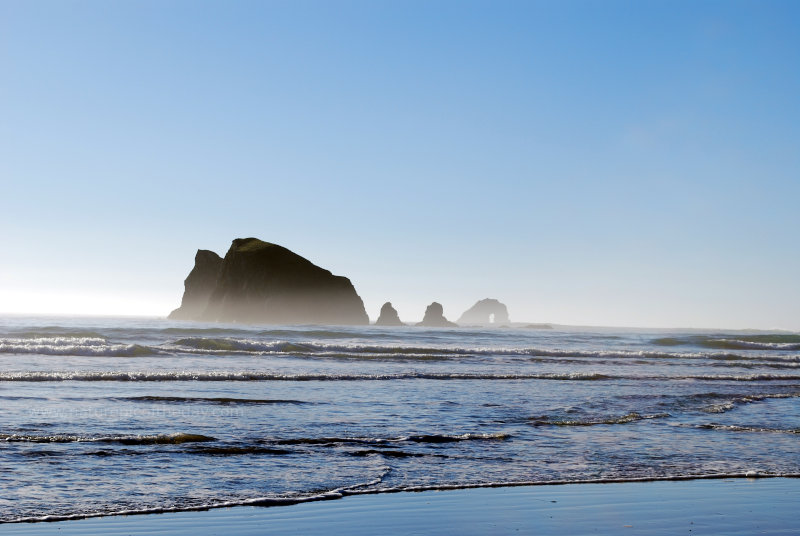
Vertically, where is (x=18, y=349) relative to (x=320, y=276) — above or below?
below

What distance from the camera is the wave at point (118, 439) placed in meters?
9.52

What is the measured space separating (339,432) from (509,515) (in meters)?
4.97

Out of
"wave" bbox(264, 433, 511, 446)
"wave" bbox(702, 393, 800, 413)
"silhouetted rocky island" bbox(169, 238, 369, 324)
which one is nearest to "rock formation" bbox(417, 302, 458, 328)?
"silhouetted rocky island" bbox(169, 238, 369, 324)

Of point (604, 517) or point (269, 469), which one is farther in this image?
point (269, 469)

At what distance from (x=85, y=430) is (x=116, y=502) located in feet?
14.3

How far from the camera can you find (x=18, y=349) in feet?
94.7

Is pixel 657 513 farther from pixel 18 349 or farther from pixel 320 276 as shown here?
pixel 320 276

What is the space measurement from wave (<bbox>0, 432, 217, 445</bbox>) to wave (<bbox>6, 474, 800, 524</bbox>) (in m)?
3.38

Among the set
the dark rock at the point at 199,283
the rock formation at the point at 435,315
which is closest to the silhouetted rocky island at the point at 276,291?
the dark rock at the point at 199,283

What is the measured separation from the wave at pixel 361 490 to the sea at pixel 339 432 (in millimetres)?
29

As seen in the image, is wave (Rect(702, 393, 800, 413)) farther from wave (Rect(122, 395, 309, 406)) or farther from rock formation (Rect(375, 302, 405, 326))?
rock formation (Rect(375, 302, 405, 326))

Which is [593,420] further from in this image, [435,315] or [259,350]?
[435,315]

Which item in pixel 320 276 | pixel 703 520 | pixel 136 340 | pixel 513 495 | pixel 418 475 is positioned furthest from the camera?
pixel 320 276

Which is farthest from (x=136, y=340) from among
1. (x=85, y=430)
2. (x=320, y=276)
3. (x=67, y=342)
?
(x=320, y=276)
